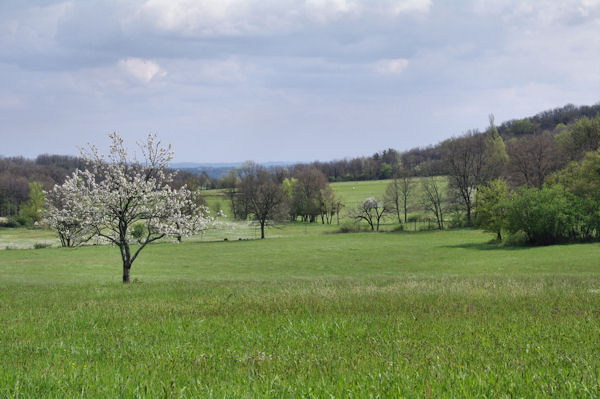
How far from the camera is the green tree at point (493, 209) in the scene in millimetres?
60094

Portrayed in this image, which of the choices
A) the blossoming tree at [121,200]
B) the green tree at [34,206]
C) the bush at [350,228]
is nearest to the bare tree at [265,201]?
the bush at [350,228]

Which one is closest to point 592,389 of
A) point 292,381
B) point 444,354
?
point 444,354

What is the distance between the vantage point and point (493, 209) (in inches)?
2411

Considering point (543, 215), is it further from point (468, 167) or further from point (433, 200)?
point (433, 200)

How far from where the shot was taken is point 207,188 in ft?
634

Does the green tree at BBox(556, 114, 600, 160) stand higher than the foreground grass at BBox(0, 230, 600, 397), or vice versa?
the green tree at BBox(556, 114, 600, 160)

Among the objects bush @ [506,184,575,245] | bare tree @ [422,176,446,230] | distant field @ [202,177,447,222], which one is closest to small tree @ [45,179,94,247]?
bush @ [506,184,575,245]

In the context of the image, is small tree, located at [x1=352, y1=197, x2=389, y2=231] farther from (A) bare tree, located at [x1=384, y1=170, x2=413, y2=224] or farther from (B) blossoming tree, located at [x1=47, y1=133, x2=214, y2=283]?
(B) blossoming tree, located at [x1=47, y1=133, x2=214, y2=283]

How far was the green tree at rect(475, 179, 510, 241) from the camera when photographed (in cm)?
6009

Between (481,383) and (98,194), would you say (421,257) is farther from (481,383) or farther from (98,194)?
(481,383)

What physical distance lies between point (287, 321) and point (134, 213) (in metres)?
21.5

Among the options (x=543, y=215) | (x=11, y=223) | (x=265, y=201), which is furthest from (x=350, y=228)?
(x=11, y=223)

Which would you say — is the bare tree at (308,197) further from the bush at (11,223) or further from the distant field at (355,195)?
the bush at (11,223)

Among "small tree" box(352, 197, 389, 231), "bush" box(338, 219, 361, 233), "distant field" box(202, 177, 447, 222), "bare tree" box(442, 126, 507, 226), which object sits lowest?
"bush" box(338, 219, 361, 233)
